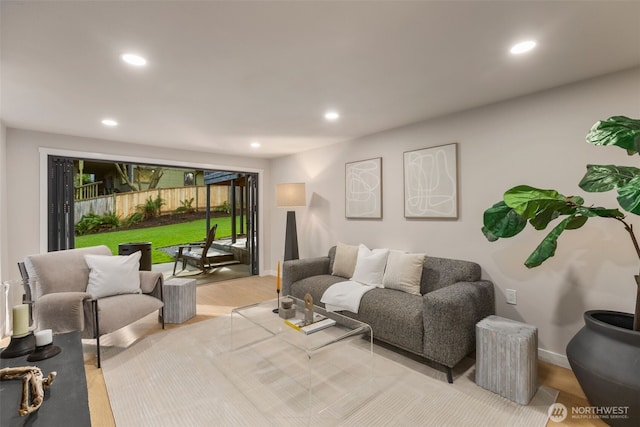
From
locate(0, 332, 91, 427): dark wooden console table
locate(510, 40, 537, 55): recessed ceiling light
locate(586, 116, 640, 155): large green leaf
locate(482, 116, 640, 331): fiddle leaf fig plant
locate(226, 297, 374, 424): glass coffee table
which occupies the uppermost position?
locate(510, 40, 537, 55): recessed ceiling light

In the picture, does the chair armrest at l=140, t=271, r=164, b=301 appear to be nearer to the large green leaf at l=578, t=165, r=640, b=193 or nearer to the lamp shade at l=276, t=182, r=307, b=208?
the lamp shade at l=276, t=182, r=307, b=208

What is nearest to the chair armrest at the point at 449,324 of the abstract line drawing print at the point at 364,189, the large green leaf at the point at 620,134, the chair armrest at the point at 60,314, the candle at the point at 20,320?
the large green leaf at the point at 620,134

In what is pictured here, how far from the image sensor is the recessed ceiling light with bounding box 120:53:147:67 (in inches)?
74.4

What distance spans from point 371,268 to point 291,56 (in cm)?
225

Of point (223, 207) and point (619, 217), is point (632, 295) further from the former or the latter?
point (223, 207)

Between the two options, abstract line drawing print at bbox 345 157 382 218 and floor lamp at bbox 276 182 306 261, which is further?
floor lamp at bbox 276 182 306 261

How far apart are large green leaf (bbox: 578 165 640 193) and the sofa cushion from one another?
1399 mm

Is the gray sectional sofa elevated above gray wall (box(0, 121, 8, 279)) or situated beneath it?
situated beneath

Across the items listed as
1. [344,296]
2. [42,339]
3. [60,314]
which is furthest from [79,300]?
[344,296]

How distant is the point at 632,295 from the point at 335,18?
275 centimetres

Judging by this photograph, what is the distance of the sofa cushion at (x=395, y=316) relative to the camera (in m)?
2.32

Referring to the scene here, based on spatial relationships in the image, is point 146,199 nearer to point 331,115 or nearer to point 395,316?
point 331,115

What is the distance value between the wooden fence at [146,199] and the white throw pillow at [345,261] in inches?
196

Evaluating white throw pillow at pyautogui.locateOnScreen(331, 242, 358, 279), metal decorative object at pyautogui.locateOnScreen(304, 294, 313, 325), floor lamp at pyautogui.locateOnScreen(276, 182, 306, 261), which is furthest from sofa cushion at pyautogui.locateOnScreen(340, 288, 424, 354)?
floor lamp at pyautogui.locateOnScreen(276, 182, 306, 261)
